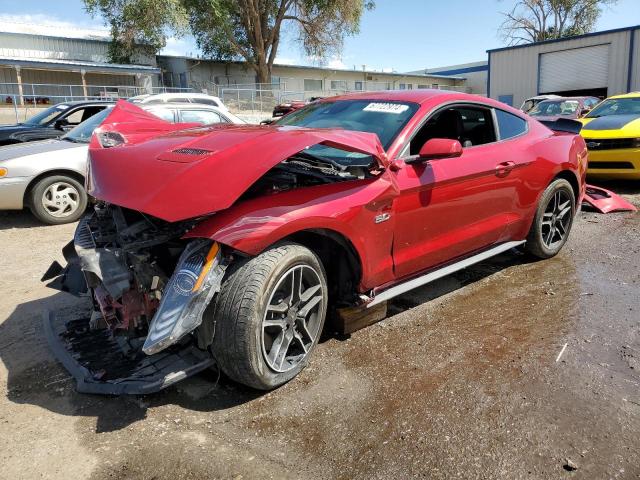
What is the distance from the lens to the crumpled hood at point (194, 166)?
99.4 inches

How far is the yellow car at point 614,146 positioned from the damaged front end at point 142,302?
7642 millimetres

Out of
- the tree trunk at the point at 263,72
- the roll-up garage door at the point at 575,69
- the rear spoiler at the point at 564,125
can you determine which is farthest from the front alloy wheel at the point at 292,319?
the tree trunk at the point at 263,72

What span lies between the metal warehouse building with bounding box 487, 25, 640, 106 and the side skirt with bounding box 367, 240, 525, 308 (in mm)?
25849

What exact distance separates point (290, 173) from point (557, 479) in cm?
206

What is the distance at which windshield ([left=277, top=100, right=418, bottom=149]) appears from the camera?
3557 millimetres

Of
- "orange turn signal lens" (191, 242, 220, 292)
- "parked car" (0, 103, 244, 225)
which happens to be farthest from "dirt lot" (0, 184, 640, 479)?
"parked car" (0, 103, 244, 225)

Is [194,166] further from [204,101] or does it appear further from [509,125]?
[204,101]

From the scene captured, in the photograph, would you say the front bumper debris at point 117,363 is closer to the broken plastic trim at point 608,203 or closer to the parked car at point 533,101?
the broken plastic trim at point 608,203

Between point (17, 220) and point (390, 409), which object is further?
point (17, 220)

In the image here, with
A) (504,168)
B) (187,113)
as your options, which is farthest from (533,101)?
(504,168)

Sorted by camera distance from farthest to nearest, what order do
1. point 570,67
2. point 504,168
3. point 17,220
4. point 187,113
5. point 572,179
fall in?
point 570,67 → point 187,113 → point 17,220 → point 572,179 → point 504,168

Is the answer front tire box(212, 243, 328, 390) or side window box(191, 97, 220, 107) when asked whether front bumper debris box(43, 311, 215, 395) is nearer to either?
front tire box(212, 243, 328, 390)

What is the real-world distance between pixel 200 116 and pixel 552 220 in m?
5.04

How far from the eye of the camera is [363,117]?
3.75m
